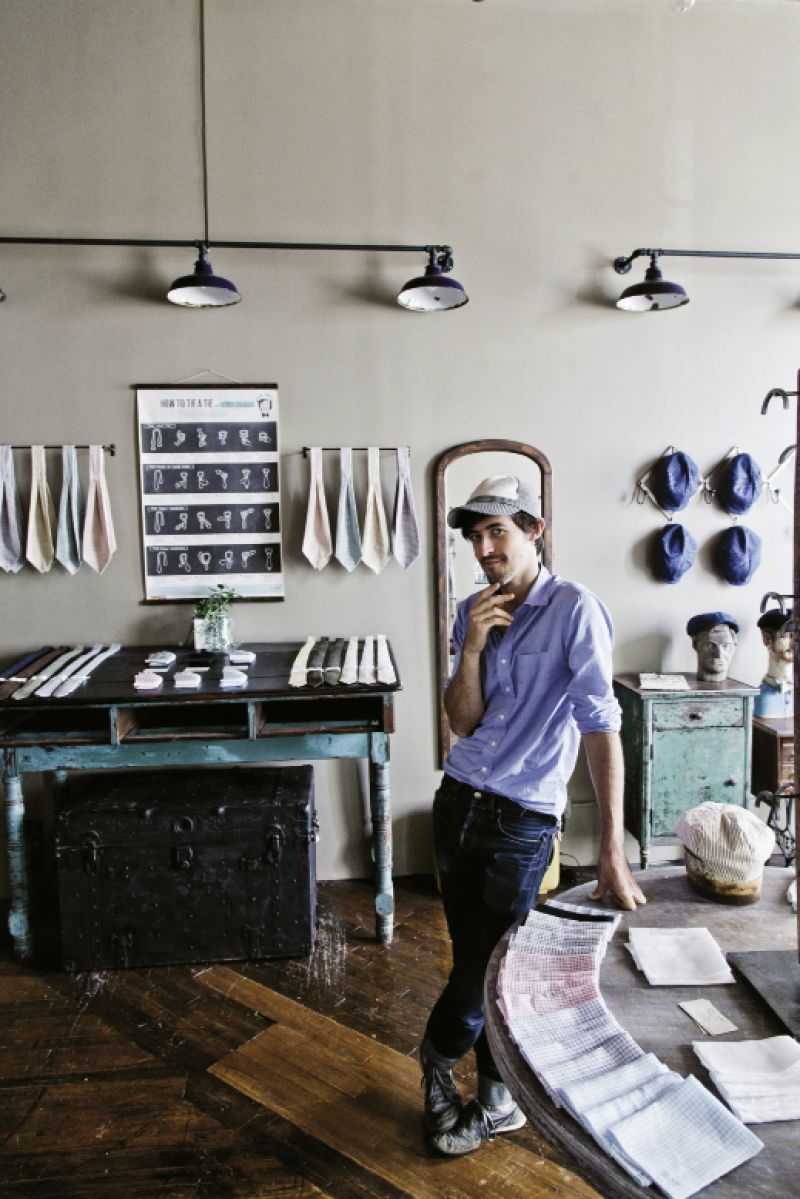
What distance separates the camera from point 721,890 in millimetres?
1802

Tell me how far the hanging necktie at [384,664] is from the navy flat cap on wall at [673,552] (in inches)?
62.7

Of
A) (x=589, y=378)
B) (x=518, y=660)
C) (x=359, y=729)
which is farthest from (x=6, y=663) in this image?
(x=589, y=378)

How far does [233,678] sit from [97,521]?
128 centimetres

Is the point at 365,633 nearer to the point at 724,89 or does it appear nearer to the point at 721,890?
the point at 721,890

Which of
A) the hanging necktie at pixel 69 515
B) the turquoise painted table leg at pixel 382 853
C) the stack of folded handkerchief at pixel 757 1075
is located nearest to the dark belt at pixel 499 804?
the stack of folded handkerchief at pixel 757 1075

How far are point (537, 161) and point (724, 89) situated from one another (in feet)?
3.67

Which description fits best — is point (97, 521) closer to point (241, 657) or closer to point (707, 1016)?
point (241, 657)

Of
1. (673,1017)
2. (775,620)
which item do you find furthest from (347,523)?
(673,1017)

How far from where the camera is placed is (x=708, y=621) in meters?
4.09

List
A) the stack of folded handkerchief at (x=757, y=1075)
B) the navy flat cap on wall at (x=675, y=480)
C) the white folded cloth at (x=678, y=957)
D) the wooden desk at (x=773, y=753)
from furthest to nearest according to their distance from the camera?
1. the navy flat cap on wall at (x=675, y=480)
2. the wooden desk at (x=773, y=753)
3. the white folded cloth at (x=678, y=957)
4. the stack of folded handkerchief at (x=757, y=1075)

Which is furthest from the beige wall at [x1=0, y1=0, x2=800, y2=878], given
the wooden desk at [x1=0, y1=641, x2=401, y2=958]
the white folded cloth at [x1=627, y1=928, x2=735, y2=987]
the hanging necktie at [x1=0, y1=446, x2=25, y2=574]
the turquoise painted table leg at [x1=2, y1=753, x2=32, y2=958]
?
the white folded cloth at [x1=627, y1=928, x2=735, y2=987]

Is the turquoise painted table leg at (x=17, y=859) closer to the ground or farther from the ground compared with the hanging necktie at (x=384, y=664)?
Result: closer to the ground

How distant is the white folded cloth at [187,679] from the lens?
330 cm

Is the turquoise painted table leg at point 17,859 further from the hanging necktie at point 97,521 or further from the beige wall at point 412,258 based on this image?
the hanging necktie at point 97,521
